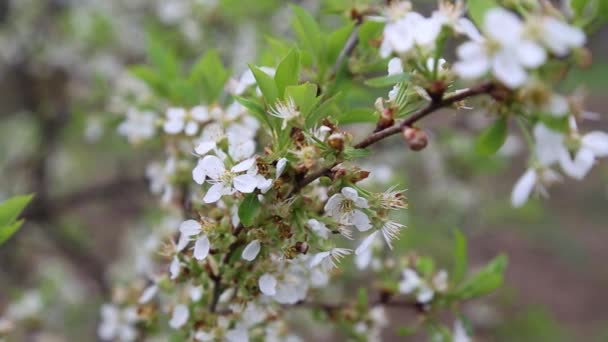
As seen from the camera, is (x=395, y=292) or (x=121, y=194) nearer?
(x=395, y=292)

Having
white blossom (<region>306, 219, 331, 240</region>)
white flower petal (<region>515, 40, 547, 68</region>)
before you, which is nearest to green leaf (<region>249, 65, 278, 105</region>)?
white blossom (<region>306, 219, 331, 240</region>)

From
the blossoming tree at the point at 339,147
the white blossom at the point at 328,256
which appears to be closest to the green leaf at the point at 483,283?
the blossoming tree at the point at 339,147

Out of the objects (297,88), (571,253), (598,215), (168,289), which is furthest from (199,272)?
(598,215)

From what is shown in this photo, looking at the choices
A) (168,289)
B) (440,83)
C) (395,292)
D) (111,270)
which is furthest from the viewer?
(111,270)

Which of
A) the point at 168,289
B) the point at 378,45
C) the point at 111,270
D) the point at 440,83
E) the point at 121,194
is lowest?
the point at 111,270

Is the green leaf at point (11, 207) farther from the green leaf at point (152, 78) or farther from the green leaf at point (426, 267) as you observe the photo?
the green leaf at point (426, 267)

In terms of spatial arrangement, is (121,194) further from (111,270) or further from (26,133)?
(26,133)
